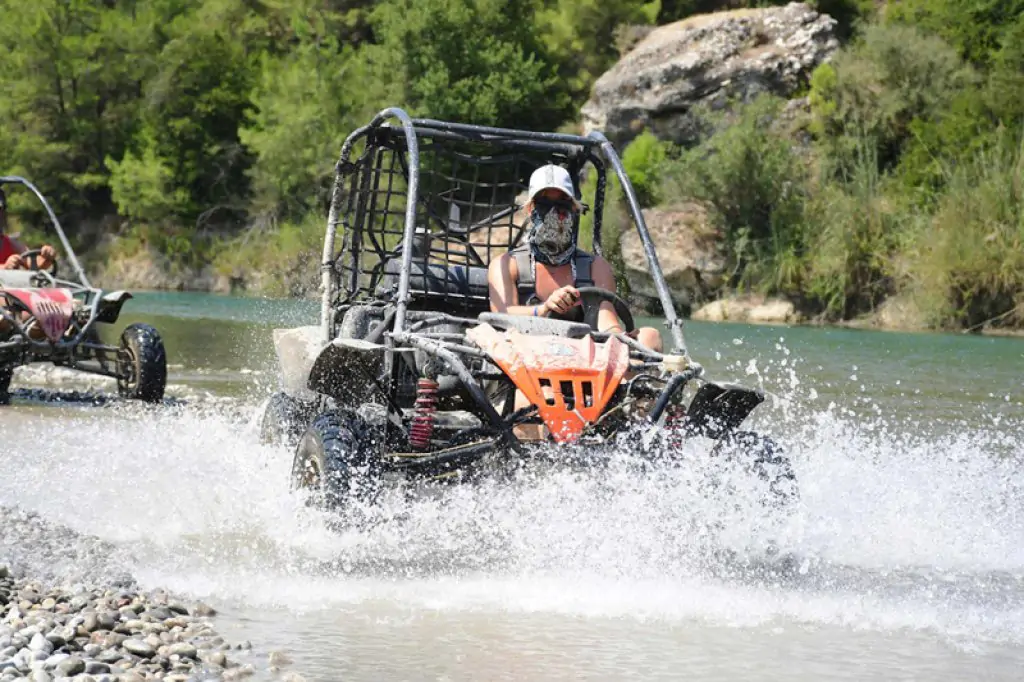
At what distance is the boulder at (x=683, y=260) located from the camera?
35156 millimetres

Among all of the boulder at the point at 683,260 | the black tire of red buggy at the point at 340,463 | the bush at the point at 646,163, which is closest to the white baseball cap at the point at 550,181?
the black tire of red buggy at the point at 340,463

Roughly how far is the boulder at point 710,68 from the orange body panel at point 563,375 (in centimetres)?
3288

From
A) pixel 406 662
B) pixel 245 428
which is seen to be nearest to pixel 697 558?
pixel 406 662

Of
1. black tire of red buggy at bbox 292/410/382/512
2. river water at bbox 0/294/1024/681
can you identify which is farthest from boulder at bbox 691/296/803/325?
black tire of red buggy at bbox 292/410/382/512

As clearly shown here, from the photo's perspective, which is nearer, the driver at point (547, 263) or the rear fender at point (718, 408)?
the rear fender at point (718, 408)

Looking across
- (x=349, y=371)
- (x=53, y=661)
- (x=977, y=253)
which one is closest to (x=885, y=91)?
(x=977, y=253)

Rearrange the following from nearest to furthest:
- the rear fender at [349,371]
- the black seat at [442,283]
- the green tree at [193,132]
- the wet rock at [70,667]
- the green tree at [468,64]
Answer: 1. the wet rock at [70,667]
2. the rear fender at [349,371]
3. the black seat at [442,283]
4. the green tree at [468,64]
5. the green tree at [193,132]

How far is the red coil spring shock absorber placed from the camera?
21.6ft

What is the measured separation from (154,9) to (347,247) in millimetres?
50180

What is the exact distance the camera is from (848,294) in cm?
3288

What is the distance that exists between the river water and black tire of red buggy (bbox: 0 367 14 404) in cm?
316

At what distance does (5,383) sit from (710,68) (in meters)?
29.4

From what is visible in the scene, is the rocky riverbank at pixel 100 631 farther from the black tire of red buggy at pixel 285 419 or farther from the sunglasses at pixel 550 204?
the sunglasses at pixel 550 204

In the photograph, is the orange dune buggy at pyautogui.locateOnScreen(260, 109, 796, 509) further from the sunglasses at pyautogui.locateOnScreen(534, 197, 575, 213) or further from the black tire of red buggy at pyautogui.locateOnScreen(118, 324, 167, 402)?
the black tire of red buggy at pyautogui.locateOnScreen(118, 324, 167, 402)
